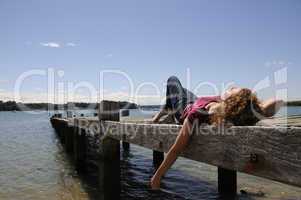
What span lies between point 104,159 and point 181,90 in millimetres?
2155

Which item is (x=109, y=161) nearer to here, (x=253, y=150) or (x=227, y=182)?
(x=227, y=182)

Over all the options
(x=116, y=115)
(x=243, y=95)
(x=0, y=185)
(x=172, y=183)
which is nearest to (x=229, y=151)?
(x=243, y=95)

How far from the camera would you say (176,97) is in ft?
15.9

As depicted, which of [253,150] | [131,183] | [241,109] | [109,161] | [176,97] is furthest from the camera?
[131,183]

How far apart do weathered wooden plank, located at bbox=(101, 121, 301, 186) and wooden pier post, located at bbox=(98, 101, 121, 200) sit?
9.98ft

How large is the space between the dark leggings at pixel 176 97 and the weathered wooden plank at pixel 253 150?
176 centimetres

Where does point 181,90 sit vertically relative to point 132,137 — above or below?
above

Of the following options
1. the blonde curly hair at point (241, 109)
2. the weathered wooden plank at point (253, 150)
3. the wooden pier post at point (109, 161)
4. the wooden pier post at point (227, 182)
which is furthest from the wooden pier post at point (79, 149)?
the blonde curly hair at point (241, 109)

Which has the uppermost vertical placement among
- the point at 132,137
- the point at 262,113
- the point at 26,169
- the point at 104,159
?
the point at 262,113

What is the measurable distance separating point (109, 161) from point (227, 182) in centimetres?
341

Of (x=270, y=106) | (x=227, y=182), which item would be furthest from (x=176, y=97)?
(x=227, y=182)

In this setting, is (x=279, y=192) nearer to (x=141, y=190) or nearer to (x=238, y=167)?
(x=141, y=190)

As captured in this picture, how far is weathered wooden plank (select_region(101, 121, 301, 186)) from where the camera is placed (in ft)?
5.85

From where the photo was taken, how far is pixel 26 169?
12898 mm
